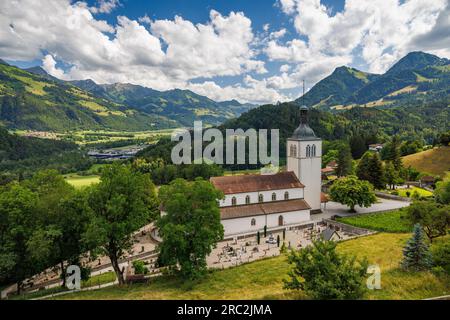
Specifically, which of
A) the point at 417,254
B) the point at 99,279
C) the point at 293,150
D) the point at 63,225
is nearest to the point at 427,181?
the point at 293,150

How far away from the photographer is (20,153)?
494 ft

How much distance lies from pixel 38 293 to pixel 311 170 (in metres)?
37.2

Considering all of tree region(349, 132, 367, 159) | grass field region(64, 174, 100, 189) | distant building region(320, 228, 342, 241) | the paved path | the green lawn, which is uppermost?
tree region(349, 132, 367, 159)

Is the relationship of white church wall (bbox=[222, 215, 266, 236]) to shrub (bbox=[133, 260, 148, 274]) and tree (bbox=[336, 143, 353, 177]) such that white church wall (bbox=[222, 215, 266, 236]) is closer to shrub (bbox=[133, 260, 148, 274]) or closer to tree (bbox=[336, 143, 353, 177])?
shrub (bbox=[133, 260, 148, 274])

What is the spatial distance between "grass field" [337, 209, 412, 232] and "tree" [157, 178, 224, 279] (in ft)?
80.4

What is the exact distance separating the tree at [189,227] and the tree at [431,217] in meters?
19.9

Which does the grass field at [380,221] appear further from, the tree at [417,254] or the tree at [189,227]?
the tree at [189,227]

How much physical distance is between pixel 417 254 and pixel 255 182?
2454 centimetres

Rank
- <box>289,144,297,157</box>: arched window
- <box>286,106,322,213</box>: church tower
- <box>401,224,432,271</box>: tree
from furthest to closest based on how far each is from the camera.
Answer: <box>289,144,297,157</box>: arched window < <box>286,106,322,213</box>: church tower < <box>401,224,432,271</box>: tree

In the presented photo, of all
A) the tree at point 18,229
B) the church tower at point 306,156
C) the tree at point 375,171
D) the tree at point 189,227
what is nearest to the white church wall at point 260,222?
the church tower at point 306,156

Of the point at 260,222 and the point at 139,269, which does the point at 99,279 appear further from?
the point at 260,222

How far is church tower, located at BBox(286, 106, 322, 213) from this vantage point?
45.3 m

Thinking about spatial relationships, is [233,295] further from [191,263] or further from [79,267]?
[79,267]

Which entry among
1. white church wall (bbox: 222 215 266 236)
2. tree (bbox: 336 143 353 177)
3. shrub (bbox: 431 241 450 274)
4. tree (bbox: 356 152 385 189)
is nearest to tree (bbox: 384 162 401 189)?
tree (bbox: 356 152 385 189)
